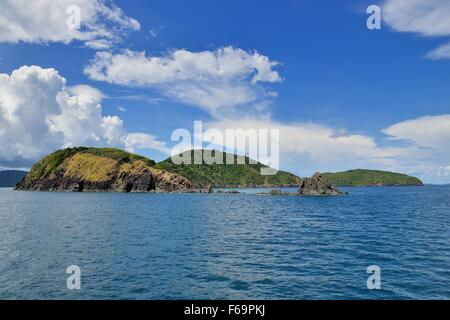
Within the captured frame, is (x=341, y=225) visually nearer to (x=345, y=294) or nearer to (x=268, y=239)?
(x=268, y=239)

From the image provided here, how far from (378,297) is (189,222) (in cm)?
5189

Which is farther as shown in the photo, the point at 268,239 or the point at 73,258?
the point at 268,239

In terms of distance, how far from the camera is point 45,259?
39344 mm

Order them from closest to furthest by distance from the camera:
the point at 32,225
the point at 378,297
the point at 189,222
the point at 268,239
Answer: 1. the point at 378,297
2. the point at 268,239
3. the point at 32,225
4. the point at 189,222

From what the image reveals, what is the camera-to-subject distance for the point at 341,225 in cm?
7081

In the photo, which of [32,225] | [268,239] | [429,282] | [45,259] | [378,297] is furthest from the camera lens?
[32,225]
